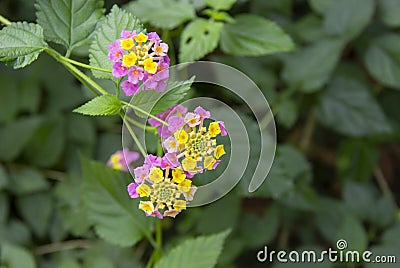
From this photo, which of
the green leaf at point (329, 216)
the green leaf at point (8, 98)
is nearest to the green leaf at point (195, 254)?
the green leaf at point (329, 216)

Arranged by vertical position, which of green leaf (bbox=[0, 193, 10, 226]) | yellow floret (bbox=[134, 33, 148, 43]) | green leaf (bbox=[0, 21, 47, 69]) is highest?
yellow floret (bbox=[134, 33, 148, 43])

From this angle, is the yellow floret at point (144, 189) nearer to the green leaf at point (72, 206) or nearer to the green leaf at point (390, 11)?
the green leaf at point (72, 206)

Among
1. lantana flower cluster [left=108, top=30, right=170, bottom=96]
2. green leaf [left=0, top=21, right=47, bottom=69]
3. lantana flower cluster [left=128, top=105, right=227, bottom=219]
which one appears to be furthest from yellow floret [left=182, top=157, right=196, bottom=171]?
green leaf [left=0, top=21, right=47, bottom=69]

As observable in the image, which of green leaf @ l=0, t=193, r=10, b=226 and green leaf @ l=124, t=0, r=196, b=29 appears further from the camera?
green leaf @ l=0, t=193, r=10, b=226

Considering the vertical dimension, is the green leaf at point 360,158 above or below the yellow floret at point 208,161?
below
